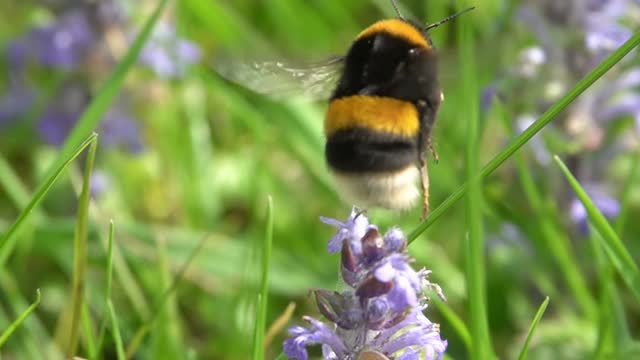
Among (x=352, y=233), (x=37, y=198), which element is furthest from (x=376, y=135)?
(x=37, y=198)

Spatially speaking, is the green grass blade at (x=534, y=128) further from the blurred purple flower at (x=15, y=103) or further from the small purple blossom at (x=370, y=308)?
the blurred purple flower at (x=15, y=103)

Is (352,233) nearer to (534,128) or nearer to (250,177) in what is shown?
(534,128)

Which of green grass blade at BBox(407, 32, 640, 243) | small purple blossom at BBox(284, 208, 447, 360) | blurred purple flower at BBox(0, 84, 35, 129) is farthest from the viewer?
blurred purple flower at BBox(0, 84, 35, 129)

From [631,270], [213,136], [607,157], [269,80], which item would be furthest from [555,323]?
[213,136]

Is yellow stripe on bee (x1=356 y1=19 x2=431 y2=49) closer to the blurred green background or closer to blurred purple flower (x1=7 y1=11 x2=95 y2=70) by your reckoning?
the blurred green background

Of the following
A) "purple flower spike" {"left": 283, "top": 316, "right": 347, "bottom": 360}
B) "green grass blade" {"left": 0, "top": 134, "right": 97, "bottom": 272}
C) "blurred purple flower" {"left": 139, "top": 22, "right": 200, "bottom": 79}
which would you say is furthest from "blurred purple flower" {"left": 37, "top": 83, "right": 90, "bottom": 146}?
"purple flower spike" {"left": 283, "top": 316, "right": 347, "bottom": 360}

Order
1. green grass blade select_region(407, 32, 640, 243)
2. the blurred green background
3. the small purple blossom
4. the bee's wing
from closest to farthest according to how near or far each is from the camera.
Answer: the small purple blossom
green grass blade select_region(407, 32, 640, 243)
the bee's wing
the blurred green background
